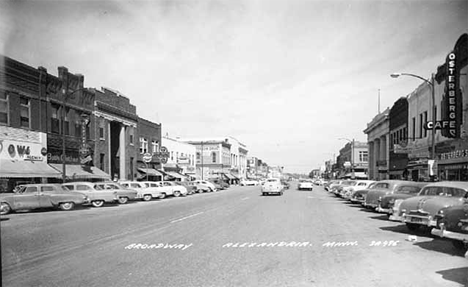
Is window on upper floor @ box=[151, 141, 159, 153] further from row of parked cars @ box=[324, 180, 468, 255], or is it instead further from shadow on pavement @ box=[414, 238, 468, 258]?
shadow on pavement @ box=[414, 238, 468, 258]

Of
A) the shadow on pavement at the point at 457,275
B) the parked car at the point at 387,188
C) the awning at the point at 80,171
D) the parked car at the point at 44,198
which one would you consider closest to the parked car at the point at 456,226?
the shadow on pavement at the point at 457,275

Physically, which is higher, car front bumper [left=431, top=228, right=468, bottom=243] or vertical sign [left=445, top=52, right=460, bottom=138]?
vertical sign [left=445, top=52, right=460, bottom=138]

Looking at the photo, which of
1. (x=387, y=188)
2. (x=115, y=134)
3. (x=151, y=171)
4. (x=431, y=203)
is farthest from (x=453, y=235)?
(x=151, y=171)

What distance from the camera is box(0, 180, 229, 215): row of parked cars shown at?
16.3 metres

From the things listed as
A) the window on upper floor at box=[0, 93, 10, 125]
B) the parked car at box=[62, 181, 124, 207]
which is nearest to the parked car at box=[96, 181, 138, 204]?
the parked car at box=[62, 181, 124, 207]

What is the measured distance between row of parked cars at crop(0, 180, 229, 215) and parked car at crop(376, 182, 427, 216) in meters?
13.5

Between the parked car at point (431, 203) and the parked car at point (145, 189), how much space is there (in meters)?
22.2

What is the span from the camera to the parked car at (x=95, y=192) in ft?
73.8

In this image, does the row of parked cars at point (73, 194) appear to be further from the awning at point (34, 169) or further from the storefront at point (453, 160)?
the storefront at point (453, 160)

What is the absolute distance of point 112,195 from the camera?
79.0 ft

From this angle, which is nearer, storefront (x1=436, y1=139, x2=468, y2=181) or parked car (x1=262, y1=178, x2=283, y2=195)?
storefront (x1=436, y1=139, x2=468, y2=181)

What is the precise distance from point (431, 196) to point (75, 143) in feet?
81.4

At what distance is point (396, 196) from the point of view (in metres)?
15.2

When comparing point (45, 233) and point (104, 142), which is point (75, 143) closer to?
point (104, 142)
